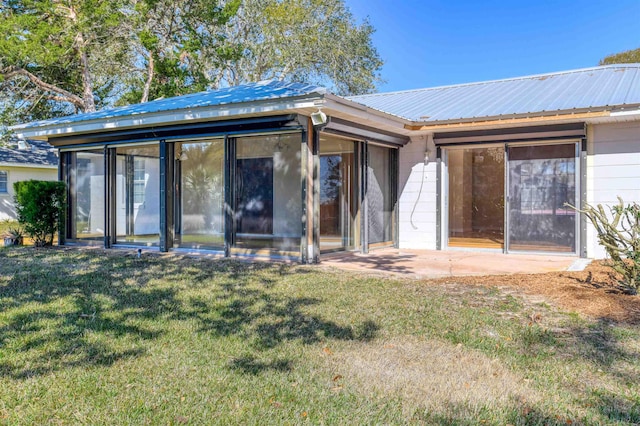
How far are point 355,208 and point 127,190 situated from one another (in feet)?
16.1

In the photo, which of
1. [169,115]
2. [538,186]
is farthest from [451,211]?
[169,115]

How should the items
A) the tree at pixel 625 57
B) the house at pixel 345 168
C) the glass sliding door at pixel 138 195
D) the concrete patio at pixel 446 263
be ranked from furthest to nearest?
the tree at pixel 625 57, the glass sliding door at pixel 138 195, the house at pixel 345 168, the concrete patio at pixel 446 263

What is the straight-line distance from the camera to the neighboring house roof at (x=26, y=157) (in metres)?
20.5

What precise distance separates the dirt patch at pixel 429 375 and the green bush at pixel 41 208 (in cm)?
910

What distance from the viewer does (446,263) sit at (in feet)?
26.8

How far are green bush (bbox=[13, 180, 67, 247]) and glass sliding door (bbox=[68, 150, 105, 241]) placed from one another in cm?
29

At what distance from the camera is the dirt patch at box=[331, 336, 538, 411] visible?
2826mm

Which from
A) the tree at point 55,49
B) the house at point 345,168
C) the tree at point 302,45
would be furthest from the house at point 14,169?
the house at point 345,168

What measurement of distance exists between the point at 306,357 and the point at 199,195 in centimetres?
659

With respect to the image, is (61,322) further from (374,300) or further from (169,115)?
(169,115)

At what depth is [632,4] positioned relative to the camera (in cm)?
2134

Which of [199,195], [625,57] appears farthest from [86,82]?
[625,57]

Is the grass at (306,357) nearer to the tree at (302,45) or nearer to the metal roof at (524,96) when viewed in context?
the metal roof at (524,96)

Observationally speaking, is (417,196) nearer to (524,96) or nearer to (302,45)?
(524,96)
